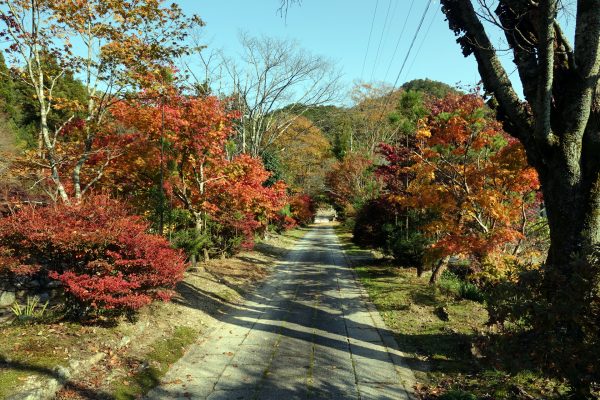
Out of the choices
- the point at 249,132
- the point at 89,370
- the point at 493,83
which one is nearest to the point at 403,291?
the point at 493,83

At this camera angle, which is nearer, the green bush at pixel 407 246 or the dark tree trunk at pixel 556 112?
the dark tree trunk at pixel 556 112

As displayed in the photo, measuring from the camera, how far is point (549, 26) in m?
4.55

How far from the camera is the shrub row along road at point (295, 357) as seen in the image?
542cm

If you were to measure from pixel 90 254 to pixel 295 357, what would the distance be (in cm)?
374

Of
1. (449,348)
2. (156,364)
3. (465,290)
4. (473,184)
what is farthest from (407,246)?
(156,364)

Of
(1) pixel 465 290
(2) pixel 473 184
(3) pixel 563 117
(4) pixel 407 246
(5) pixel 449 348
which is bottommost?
(5) pixel 449 348

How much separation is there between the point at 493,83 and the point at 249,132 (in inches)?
871

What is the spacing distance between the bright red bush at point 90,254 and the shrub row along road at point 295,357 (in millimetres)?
1437

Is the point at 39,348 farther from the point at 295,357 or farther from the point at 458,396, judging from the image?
the point at 458,396

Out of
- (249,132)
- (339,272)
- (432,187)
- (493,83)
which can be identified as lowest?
(339,272)

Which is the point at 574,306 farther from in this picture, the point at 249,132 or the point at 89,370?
the point at 249,132

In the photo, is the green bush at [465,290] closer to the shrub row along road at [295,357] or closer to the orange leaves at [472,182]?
the orange leaves at [472,182]

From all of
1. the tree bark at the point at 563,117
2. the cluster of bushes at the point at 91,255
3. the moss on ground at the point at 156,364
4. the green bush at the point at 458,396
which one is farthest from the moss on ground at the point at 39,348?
the tree bark at the point at 563,117

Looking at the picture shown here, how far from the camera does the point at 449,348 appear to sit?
700cm
